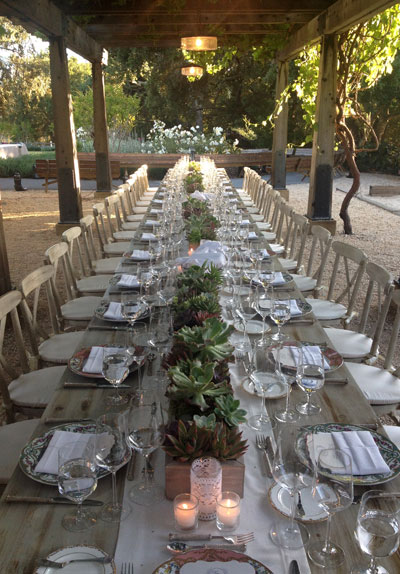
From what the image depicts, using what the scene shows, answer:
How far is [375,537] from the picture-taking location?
1.23 m

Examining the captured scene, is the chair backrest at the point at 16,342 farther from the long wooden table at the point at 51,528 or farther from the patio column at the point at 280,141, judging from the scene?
the patio column at the point at 280,141

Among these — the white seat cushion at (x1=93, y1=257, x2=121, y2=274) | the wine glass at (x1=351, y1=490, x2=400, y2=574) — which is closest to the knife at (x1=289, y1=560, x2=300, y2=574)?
the wine glass at (x1=351, y1=490, x2=400, y2=574)

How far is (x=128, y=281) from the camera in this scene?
11.5ft

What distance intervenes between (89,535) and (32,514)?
19 centimetres

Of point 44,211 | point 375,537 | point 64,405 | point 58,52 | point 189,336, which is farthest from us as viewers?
point 44,211

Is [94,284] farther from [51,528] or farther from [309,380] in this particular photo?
[51,528]

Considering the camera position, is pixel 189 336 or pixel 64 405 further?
pixel 64 405

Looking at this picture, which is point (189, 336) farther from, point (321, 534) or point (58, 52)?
point (58, 52)

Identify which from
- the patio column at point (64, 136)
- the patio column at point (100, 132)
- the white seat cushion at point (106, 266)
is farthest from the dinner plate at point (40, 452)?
the patio column at point (100, 132)

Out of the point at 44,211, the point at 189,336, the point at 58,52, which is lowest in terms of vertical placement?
the point at 44,211

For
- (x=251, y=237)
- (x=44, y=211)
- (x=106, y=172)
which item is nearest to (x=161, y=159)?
(x=106, y=172)

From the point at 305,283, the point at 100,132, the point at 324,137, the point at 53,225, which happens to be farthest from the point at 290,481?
the point at 100,132

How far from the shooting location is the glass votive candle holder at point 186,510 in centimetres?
139

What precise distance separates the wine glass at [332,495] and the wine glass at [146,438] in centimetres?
46
